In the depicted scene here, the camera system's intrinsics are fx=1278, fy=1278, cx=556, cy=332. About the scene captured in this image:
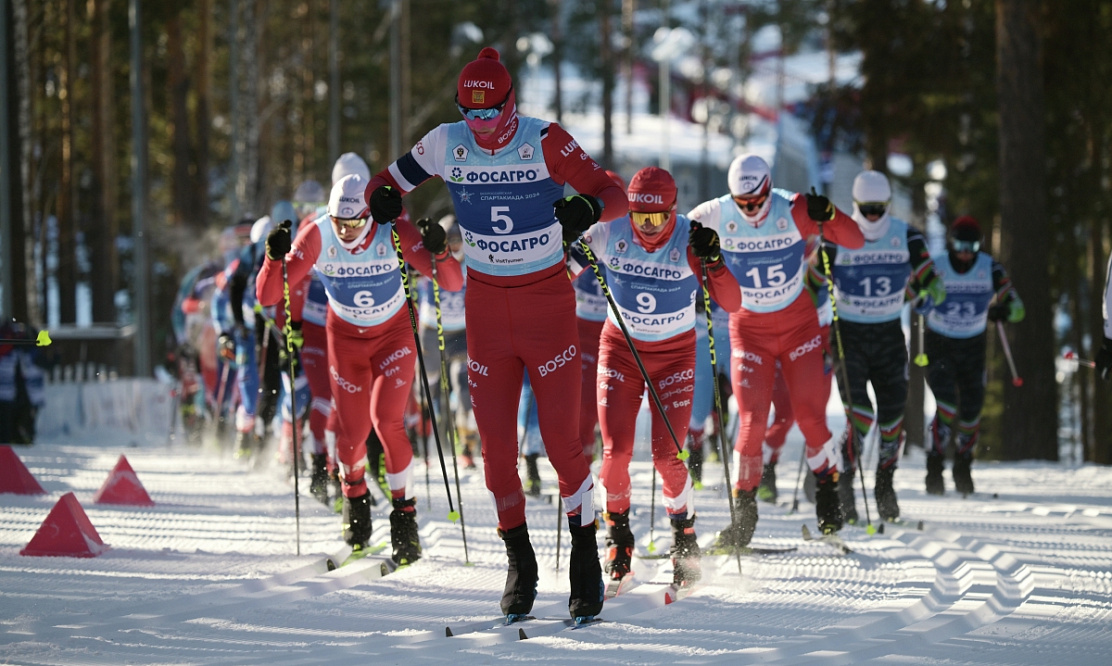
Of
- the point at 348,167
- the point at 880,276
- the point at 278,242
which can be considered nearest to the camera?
the point at 278,242

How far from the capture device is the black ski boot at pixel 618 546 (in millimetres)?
6836

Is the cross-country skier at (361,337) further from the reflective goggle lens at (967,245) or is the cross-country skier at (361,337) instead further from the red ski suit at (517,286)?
the reflective goggle lens at (967,245)

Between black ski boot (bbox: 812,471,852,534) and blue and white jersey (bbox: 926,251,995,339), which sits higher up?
blue and white jersey (bbox: 926,251,995,339)

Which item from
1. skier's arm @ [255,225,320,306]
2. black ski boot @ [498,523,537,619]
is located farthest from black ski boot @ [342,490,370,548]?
black ski boot @ [498,523,537,619]

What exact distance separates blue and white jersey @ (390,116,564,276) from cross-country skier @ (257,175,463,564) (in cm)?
162

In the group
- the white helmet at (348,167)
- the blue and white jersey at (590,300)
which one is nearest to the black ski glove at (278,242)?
the white helmet at (348,167)

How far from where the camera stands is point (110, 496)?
9.70m

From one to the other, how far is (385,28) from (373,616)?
128 ft

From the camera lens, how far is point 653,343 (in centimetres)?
721

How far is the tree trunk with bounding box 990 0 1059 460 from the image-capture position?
1565 centimetres

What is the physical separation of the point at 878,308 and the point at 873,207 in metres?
0.76

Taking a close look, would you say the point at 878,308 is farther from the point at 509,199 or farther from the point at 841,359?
the point at 509,199

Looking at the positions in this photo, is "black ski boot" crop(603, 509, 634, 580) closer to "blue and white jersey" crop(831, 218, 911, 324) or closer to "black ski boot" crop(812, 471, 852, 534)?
"black ski boot" crop(812, 471, 852, 534)

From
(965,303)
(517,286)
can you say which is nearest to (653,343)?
(517,286)
